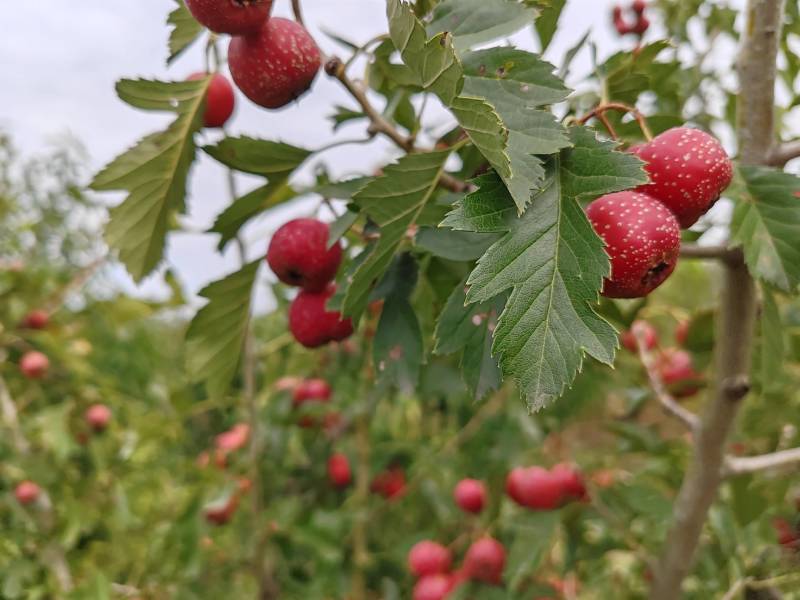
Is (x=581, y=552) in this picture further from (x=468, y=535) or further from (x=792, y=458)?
(x=792, y=458)

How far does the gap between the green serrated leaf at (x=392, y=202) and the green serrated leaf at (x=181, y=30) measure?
0.95 ft

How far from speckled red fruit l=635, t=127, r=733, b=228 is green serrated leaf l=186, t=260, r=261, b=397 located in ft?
1.49

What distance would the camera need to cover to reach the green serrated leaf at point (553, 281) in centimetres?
48

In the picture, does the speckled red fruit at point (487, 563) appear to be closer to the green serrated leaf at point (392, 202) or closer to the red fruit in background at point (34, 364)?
the green serrated leaf at point (392, 202)

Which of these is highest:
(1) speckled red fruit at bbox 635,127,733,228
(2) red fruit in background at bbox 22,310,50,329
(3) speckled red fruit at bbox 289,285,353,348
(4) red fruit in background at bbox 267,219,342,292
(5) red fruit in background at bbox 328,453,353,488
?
(1) speckled red fruit at bbox 635,127,733,228

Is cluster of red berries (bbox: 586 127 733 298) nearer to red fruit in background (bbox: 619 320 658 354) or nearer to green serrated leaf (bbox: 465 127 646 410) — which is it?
green serrated leaf (bbox: 465 127 646 410)

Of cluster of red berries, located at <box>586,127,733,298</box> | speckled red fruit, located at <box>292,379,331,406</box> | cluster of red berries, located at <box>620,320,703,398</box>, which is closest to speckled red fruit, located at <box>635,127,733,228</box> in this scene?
cluster of red berries, located at <box>586,127,733,298</box>

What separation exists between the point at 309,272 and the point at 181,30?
284 millimetres

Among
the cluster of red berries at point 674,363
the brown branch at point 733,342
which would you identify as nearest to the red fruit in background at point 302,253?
the brown branch at point 733,342

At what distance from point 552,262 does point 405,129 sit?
0.43 metres

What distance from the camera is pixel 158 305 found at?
5.67 ft

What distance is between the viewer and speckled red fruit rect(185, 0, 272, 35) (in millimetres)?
583

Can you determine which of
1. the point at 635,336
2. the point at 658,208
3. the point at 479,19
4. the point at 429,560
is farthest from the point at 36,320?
the point at 658,208

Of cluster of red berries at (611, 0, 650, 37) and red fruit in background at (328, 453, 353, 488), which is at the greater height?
cluster of red berries at (611, 0, 650, 37)
